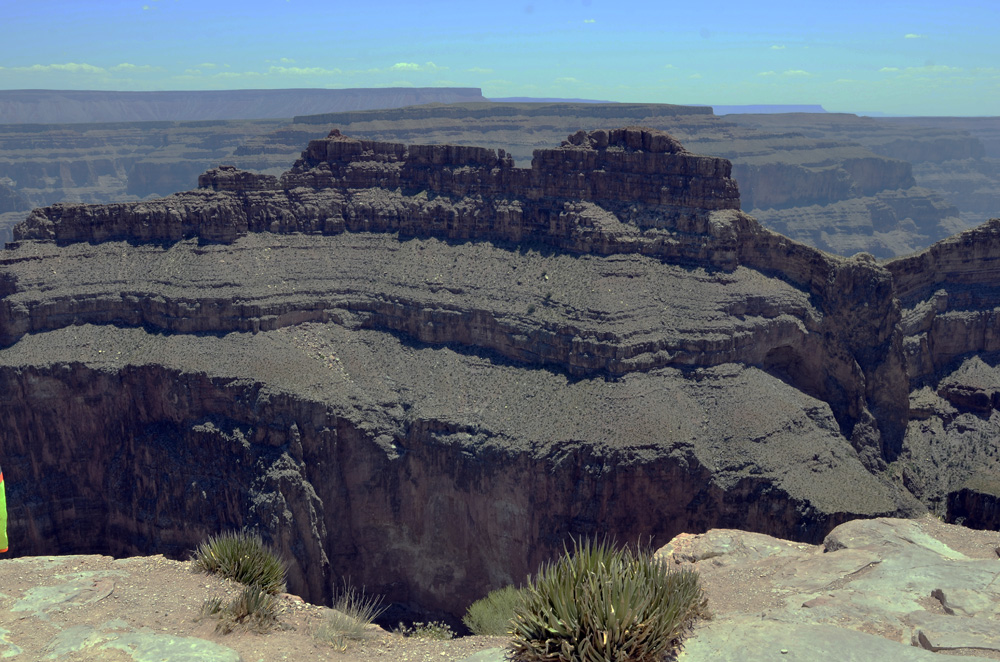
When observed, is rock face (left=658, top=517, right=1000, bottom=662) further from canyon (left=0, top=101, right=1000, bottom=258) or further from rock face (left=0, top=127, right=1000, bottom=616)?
canyon (left=0, top=101, right=1000, bottom=258)

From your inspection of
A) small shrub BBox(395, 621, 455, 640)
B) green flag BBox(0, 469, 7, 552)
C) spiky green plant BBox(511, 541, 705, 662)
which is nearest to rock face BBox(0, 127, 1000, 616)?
small shrub BBox(395, 621, 455, 640)

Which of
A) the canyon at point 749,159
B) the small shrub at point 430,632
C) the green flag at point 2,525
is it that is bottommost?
the small shrub at point 430,632

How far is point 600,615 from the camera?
15.3 metres

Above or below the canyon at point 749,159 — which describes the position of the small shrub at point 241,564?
below

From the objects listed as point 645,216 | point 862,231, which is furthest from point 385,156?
point 862,231

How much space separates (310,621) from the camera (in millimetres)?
20219

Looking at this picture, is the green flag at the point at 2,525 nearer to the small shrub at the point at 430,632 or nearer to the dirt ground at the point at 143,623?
the dirt ground at the point at 143,623

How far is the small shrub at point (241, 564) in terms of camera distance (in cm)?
2172

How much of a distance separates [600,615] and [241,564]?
1096 cm

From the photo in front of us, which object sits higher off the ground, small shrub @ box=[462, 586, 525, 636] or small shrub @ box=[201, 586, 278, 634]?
small shrub @ box=[201, 586, 278, 634]

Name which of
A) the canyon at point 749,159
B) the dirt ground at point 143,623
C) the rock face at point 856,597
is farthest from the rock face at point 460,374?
the canyon at point 749,159

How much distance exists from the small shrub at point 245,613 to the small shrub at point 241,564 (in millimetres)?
1431

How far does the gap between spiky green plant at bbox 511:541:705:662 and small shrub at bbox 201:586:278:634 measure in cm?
627

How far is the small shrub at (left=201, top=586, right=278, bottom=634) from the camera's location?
746 inches
